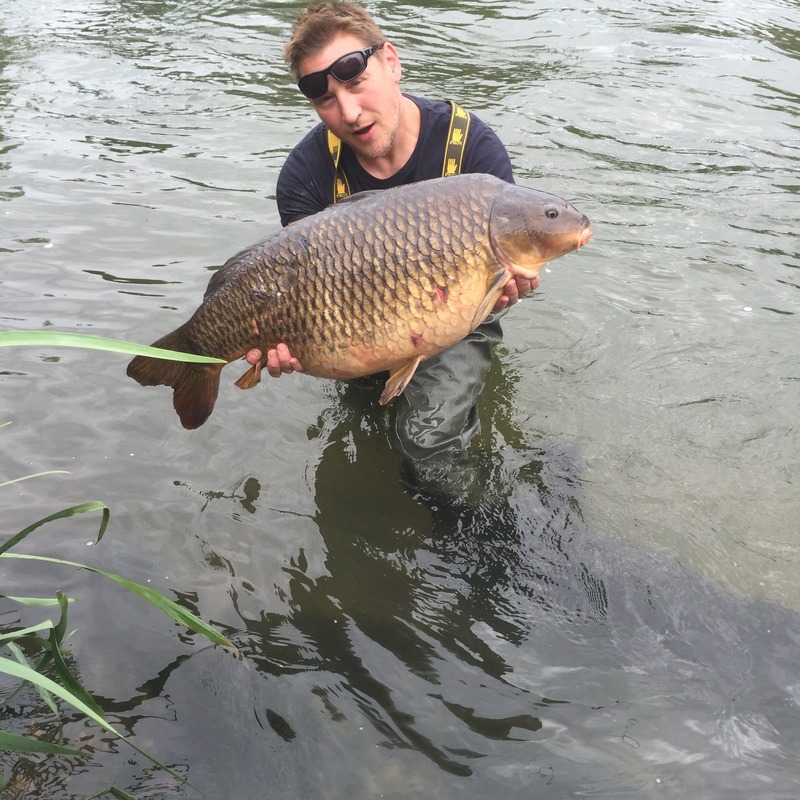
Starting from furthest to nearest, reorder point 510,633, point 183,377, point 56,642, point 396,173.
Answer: point 396,173, point 183,377, point 510,633, point 56,642

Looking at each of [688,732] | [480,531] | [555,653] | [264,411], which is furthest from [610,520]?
[264,411]

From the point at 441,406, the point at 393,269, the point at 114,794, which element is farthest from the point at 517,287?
the point at 114,794

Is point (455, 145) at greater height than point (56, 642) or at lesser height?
greater

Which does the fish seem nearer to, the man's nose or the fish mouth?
the fish mouth

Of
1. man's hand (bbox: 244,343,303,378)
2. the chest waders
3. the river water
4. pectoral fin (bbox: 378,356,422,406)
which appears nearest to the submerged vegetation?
the river water

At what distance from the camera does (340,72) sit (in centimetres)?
329

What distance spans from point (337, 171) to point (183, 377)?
1.15 m

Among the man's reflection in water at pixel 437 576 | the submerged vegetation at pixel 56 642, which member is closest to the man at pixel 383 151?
the man's reflection in water at pixel 437 576

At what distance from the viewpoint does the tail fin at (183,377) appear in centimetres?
312

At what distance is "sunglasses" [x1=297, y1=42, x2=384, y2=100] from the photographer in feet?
10.8

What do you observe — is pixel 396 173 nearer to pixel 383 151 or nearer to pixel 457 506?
pixel 383 151

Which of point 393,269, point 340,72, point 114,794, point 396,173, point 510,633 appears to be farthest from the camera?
point 396,173

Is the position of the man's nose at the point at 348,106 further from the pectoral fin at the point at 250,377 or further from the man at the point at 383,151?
the pectoral fin at the point at 250,377

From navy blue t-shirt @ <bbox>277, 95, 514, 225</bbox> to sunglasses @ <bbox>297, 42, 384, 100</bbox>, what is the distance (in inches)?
15.2
